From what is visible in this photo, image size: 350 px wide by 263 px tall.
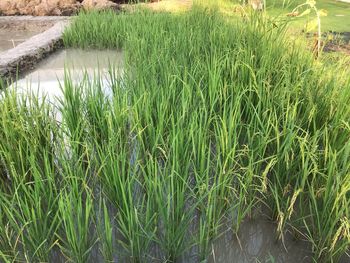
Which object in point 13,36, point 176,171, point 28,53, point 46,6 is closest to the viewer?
point 176,171

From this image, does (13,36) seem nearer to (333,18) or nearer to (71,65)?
(71,65)

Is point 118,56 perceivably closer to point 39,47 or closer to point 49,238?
point 39,47

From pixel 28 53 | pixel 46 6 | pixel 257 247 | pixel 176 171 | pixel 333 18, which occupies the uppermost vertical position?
pixel 46 6

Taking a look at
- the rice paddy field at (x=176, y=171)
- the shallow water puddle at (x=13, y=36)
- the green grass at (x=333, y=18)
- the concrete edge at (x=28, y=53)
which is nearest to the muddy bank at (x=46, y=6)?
the shallow water puddle at (x=13, y=36)

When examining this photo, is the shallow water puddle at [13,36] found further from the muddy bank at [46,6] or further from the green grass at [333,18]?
the green grass at [333,18]

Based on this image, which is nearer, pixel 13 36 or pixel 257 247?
pixel 257 247

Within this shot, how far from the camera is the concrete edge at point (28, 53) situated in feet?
10.1

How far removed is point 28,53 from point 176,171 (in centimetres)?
289

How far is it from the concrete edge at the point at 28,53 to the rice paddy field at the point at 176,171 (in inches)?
58.3

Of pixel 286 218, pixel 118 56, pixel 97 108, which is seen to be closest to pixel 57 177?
pixel 97 108

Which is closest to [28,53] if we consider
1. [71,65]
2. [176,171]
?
[71,65]

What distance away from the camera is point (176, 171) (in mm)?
1163

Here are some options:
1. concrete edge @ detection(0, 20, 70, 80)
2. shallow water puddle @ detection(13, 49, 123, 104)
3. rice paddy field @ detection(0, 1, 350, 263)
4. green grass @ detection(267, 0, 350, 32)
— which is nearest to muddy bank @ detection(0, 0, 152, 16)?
concrete edge @ detection(0, 20, 70, 80)

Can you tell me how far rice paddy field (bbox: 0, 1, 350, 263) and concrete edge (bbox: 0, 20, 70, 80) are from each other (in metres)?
1.48
